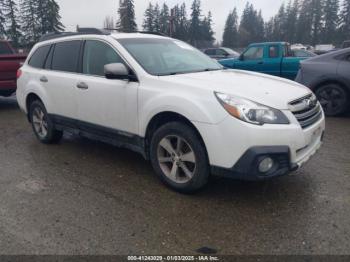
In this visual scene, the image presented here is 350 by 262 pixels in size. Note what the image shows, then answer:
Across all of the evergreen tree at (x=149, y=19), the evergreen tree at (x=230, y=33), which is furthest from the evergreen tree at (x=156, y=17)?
the evergreen tree at (x=230, y=33)

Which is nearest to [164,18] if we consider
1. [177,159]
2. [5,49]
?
[5,49]

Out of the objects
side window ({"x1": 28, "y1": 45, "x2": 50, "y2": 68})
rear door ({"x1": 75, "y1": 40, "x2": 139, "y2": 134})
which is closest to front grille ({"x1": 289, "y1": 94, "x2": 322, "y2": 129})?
rear door ({"x1": 75, "y1": 40, "x2": 139, "y2": 134})

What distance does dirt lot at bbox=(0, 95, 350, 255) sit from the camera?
2654mm

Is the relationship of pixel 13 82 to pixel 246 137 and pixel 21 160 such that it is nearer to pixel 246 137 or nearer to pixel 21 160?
pixel 21 160

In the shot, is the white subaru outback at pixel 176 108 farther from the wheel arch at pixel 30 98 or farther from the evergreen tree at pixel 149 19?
the evergreen tree at pixel 149 19

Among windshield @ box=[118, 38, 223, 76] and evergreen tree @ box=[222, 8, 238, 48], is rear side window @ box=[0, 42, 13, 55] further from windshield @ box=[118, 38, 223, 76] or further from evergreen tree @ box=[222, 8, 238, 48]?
evergreen tree @ box=[222, 8, 238, 48]

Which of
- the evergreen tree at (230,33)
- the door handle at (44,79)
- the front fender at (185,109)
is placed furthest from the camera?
the evergreen tree at (230,33)

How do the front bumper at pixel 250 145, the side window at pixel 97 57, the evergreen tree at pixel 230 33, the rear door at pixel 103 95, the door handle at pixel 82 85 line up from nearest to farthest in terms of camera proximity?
the front bumper at pixel 250 145
the rear door at pixel 103 95
the side window at pixel 97 57
the door handle at pixel 82 85
the evergreen tree at pixel 230 33

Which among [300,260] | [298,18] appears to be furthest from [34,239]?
[298,18]

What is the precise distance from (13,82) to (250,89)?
7.15 metres

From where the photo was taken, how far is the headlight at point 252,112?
2.95 m

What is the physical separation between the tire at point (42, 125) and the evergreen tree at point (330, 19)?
241 feet

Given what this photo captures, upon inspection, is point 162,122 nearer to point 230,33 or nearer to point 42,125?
point 42,125

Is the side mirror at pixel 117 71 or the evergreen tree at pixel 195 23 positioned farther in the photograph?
the evergreen tree at pixel 195 23
